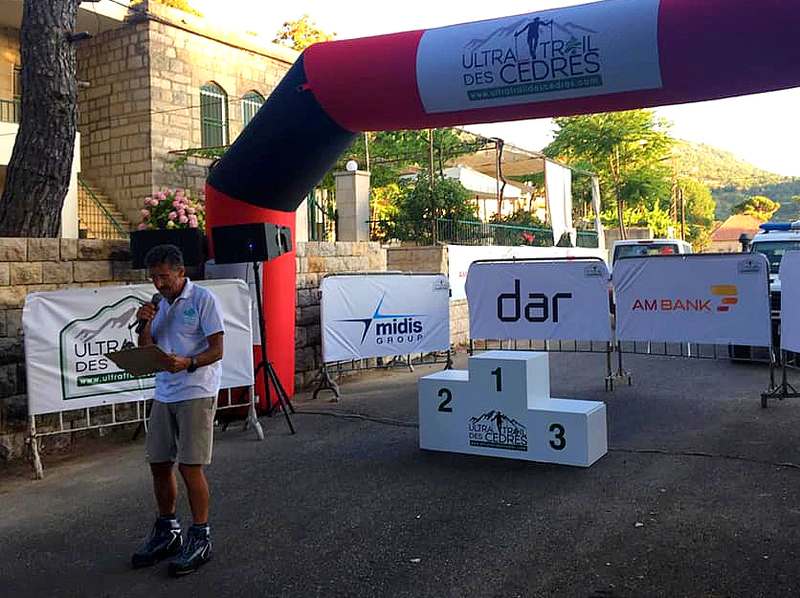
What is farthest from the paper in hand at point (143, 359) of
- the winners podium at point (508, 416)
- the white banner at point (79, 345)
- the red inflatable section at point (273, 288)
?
the red inflatable section at point (273, 288)

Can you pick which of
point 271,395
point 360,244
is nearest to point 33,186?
point 271,395

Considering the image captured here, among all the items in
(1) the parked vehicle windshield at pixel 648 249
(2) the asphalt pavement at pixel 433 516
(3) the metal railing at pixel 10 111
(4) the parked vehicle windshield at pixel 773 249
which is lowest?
(2) the asphalt pavement at pixel 433 516

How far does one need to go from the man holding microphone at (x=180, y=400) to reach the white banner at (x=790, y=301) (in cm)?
682

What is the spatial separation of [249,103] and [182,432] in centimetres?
1833

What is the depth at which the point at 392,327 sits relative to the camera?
11289mm

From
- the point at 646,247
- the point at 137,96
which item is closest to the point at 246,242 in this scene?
the point at 646,247

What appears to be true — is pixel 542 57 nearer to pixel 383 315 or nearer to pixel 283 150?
pixel 283 150

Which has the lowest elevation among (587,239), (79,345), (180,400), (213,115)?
(180,400)

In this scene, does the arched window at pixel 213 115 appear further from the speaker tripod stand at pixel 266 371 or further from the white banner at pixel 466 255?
the speaker tripod stand at pixel 266 371

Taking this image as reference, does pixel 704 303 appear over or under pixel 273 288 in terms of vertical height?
under

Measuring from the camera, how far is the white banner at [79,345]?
22.8 ft

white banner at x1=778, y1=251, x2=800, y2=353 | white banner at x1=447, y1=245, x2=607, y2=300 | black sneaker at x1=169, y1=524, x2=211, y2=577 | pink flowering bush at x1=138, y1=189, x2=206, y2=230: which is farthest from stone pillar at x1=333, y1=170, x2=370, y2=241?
black sneaker at x1=169, y1=524, x2=211, y2=577

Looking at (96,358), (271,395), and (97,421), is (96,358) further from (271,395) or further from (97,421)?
(271,395)

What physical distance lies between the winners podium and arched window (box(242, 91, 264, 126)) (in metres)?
16.0
